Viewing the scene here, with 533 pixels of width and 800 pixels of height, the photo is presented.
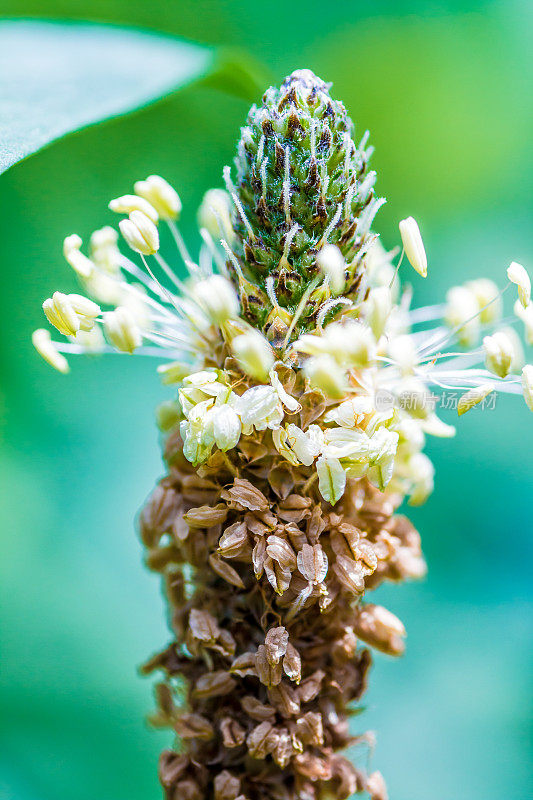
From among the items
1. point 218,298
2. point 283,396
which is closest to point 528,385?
point 283,396

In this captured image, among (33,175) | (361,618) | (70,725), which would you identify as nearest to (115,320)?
(361,618)

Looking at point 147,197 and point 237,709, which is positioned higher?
point 147,197

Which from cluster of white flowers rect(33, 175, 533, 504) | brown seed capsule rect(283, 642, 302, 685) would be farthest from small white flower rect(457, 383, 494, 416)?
brown seed capsule rect(283, 642, 302, 685)

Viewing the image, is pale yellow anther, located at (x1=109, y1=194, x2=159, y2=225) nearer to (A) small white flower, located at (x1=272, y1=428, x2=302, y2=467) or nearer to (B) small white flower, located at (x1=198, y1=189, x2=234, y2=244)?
(B) small white flower, located at (x1=198, y1=189, x2=234, y2=244)

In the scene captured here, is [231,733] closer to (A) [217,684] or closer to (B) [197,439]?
(A) [217,684]

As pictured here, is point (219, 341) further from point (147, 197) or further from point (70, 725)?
point (70, 725)
